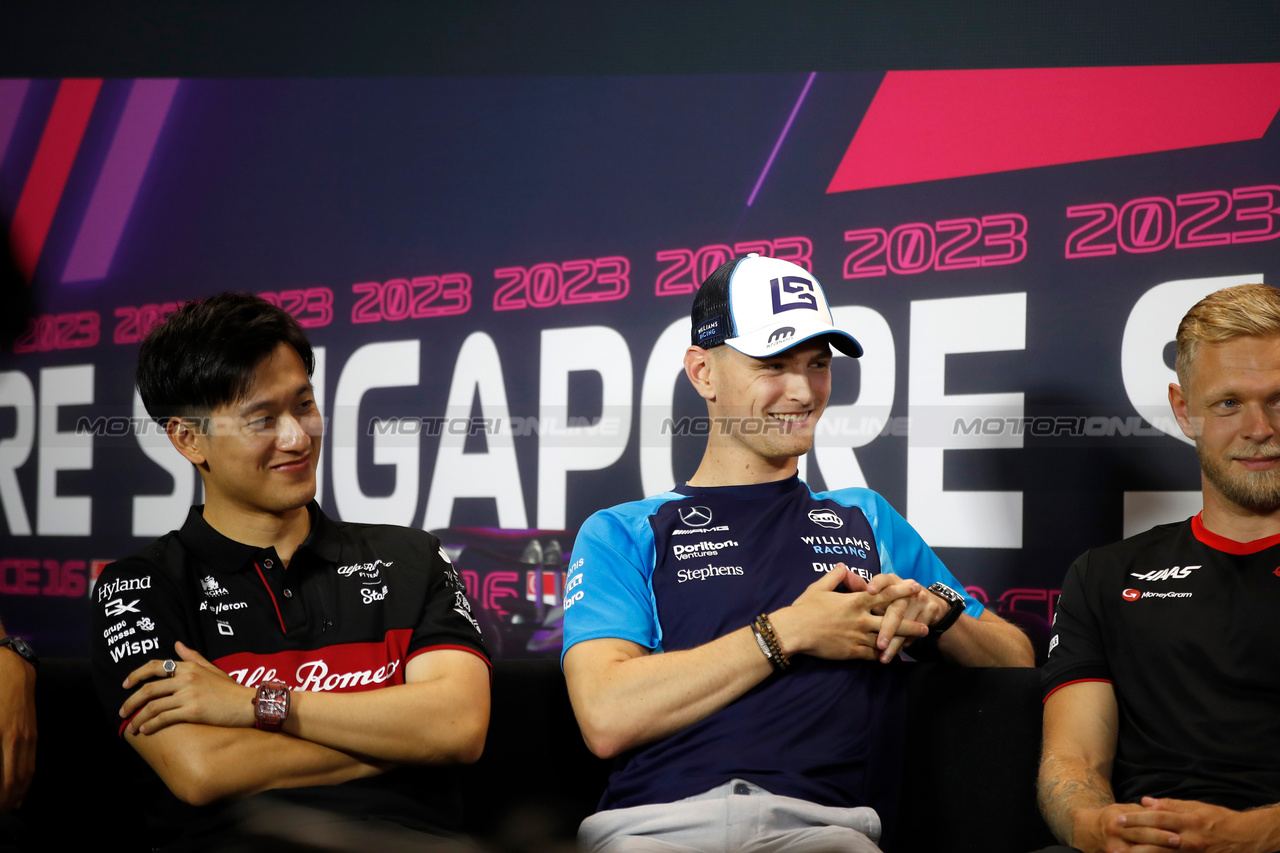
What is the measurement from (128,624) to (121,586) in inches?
2.8

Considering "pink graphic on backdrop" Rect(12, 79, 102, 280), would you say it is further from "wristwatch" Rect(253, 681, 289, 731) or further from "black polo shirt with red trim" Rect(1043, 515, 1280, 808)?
"black polo shirt with red trim" Rect(1043, 515, 1280, 808)

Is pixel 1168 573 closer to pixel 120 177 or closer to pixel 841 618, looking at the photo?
pixel 841 618

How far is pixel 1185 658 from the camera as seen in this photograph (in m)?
1.50

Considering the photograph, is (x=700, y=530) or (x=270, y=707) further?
(x=700, y=530)

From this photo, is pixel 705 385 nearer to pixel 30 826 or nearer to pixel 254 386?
pixel 254 386

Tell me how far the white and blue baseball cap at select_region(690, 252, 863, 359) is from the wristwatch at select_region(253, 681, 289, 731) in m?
0.92

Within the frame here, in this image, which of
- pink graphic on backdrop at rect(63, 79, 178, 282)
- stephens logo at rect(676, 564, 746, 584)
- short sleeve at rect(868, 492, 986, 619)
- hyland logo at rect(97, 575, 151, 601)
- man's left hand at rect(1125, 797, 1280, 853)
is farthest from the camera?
pink graphic on backdrop at rect(63, 79, 178, 282)

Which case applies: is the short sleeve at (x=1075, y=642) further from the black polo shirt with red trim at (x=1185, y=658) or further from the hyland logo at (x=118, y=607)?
the hyland logo at (x=118, y=607)

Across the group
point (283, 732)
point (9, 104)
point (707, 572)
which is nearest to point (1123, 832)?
point (707, 572)

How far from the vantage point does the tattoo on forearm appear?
1393 millimetres

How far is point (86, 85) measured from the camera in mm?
3061

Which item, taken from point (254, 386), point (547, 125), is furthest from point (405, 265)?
point (254, 386)

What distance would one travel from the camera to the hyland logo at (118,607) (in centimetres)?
148

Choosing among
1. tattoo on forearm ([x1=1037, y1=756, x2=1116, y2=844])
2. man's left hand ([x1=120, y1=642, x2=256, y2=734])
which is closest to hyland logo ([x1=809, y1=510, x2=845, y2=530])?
tattoo on forearm ([x1=1037, y1=756, x2=1116, y2=844])
